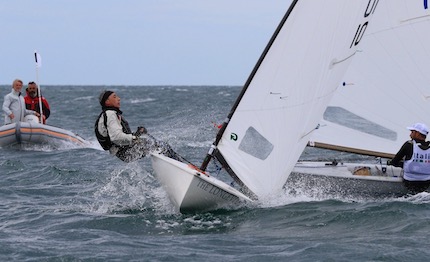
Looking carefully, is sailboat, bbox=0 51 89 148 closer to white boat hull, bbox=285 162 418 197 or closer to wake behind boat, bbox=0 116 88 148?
wake behind boat, bbox=0 116 88 148

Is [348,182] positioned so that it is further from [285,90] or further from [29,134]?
[29,134]

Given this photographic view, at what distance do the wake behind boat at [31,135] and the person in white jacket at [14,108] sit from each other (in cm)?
16

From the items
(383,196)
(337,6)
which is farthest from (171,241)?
(383,196)

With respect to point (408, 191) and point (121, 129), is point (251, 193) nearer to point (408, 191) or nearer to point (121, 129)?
point (121, 129)

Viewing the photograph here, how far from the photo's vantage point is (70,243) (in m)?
6.62

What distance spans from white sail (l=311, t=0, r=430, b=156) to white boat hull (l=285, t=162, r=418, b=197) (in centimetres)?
32

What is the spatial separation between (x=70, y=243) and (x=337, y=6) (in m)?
3.50

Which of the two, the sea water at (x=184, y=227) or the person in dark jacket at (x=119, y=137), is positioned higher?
the person in dark jacket at (x=119, y=137)

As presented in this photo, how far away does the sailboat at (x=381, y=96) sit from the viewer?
972cm

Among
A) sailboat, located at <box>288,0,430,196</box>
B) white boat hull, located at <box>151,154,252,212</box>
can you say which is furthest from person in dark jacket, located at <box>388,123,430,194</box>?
white boat hull, located at <box>151,154,252,212</box>

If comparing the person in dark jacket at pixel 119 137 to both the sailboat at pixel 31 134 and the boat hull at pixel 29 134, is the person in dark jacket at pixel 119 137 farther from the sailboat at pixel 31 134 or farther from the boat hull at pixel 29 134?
the boat hull at pixel 29 134

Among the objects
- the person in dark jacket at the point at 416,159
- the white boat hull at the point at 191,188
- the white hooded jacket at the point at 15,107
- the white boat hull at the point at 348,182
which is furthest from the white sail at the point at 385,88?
the white hooded jacket at the point at 15,107

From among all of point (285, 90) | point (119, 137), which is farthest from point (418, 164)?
point (119, 137)

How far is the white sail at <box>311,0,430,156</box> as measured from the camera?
32.0 ft
